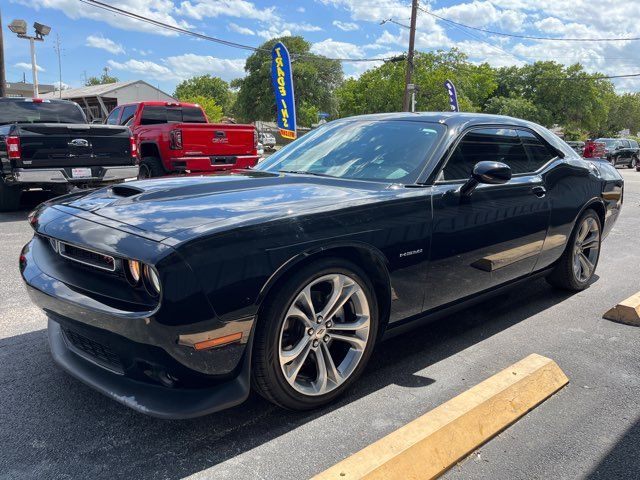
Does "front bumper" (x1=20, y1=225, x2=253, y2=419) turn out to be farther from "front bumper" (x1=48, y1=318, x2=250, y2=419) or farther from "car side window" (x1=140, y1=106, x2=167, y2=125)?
"car side window" (x1=140, y1=106, x2=167, y2=125)

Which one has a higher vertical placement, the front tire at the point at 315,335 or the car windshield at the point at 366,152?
the car windshield at the point at 366,152

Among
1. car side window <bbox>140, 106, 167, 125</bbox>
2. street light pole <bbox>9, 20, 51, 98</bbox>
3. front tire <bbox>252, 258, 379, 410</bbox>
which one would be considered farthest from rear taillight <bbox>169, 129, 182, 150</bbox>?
street light pole <bbox>9, 20, 51, 98</bbox>

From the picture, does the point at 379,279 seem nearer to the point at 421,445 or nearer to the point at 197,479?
the point at 421,445

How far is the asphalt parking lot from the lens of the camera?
216 centimetres

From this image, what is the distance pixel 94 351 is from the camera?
241cm

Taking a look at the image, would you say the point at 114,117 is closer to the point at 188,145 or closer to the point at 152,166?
the point at 152,166

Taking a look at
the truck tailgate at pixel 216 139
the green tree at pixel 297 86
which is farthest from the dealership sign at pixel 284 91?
the green tree at pixel 297 86

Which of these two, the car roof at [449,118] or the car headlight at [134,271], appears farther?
the car roof at [449,118]

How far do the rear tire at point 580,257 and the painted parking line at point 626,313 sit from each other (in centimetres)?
53

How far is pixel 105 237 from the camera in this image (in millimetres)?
2236

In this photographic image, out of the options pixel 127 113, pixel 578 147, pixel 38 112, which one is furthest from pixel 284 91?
pixel 578 147

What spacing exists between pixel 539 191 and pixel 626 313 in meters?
1.17

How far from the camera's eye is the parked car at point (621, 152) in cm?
2780

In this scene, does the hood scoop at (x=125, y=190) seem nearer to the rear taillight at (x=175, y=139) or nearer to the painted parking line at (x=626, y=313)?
the painted parking line at (x=626, y=313)
